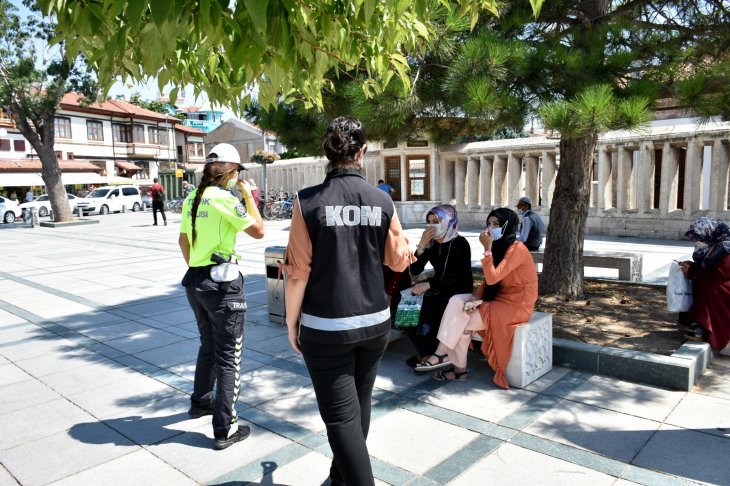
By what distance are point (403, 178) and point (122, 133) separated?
37799 mm

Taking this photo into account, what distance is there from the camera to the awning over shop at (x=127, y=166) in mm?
46900

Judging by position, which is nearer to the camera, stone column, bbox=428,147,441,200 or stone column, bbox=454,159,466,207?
stone column, bbox=454,159,466,207

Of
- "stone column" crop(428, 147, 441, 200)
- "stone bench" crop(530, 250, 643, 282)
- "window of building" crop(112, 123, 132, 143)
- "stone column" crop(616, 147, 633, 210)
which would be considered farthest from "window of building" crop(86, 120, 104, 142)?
"stone bench" crop(530, 250, 643, 282)

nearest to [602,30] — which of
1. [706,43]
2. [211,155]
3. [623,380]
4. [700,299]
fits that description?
[706,43]

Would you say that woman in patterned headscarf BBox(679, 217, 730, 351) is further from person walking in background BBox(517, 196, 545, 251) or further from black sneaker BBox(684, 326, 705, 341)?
person walking in background BBox(517, 196, 545, 251)

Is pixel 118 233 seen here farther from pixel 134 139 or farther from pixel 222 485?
pixel 134 139

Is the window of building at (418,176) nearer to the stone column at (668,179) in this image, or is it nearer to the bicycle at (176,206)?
the stone column at (668,179)

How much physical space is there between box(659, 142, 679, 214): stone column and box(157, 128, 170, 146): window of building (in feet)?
155

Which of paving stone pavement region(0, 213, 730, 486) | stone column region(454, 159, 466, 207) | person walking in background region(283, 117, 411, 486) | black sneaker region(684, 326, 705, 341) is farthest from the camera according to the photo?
stone column region(454, 159, 466, 207)

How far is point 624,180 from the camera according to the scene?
45.8ft

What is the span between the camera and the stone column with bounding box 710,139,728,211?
39.9 feet

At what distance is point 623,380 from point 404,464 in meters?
2.27

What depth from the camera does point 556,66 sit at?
441 cm

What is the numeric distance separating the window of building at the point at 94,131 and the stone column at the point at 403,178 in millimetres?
35815
